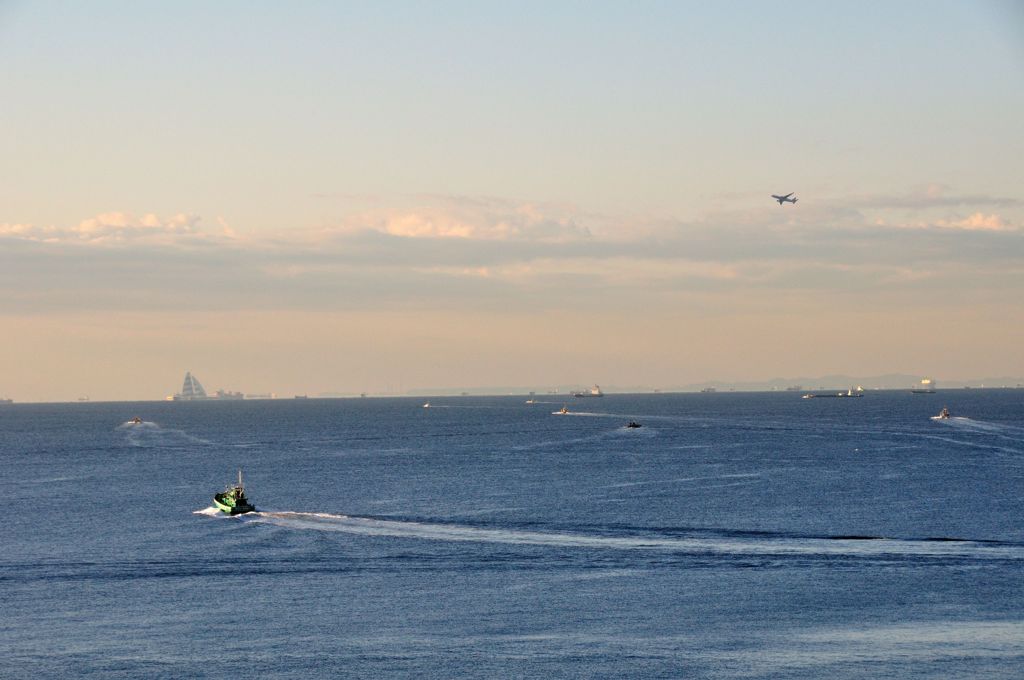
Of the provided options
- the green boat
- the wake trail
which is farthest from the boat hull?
the wake trail

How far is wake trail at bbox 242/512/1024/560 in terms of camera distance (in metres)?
122

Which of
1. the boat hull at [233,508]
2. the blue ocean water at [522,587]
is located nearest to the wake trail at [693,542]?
the blue ocean water at [522,587]

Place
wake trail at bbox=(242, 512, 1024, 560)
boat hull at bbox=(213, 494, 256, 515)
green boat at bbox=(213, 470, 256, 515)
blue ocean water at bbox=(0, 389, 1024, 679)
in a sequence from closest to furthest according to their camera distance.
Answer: blue ocean water at bbox=(0, 389, 1024, 679) < wake trail at bbox=(242, 512, 1024, 560) < boat hull at bbox=(213, 494, 256, 515) < green boat at bbox=(213, 470, 256, 515)

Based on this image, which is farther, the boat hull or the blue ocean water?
the boat hull

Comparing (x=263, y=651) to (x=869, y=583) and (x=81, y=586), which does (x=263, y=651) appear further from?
(x=869, y=583)

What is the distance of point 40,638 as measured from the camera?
89.8 m

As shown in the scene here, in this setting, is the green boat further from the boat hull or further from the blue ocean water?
the blue ocean water

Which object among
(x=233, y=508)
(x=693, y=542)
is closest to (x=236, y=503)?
(x=233, y=508)

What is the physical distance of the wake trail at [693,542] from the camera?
12231 centimetres

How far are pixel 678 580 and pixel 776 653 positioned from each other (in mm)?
24174

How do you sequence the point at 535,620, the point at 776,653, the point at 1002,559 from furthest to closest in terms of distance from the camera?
the point at 1002,559
the point at 535,620
the point at 776,653

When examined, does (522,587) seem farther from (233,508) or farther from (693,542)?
(233,508)

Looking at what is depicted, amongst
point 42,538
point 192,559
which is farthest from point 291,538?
point 42,538

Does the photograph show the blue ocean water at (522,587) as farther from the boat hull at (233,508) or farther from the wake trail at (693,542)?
the boat hull at (233,508)
